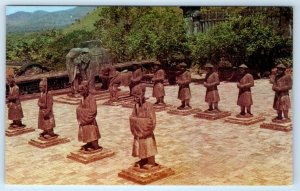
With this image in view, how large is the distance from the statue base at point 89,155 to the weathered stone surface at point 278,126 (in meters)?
1.89

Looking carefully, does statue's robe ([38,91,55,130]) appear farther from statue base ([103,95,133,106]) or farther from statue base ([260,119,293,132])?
statue base ([260,119,293,132])

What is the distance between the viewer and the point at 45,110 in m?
8.16

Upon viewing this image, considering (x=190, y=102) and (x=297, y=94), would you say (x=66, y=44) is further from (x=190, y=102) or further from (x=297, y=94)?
(x=297, y=94)

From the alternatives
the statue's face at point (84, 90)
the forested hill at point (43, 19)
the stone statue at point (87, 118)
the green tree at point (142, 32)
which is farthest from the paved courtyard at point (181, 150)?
the forested hill at point (43, 19)

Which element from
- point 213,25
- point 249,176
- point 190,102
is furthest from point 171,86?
point 249,176

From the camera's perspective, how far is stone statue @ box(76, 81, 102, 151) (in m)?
7.97

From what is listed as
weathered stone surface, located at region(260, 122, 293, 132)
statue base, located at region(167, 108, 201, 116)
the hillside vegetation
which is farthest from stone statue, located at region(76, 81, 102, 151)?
weathered stone surface, located at region(260, 122, 293, 132)

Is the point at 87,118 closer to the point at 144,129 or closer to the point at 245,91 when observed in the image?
the point at 144,129

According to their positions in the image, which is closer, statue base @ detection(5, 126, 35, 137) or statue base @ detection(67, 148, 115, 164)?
statue base @ detection(67, 148, 115, 164)

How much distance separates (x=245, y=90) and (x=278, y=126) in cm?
60

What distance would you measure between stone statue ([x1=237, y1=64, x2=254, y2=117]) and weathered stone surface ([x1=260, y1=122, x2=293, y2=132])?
0.74 ft

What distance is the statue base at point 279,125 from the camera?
807 cm

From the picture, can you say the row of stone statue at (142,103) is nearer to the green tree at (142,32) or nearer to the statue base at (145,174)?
Result: the statue base at (145,174)

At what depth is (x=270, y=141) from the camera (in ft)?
26.6
